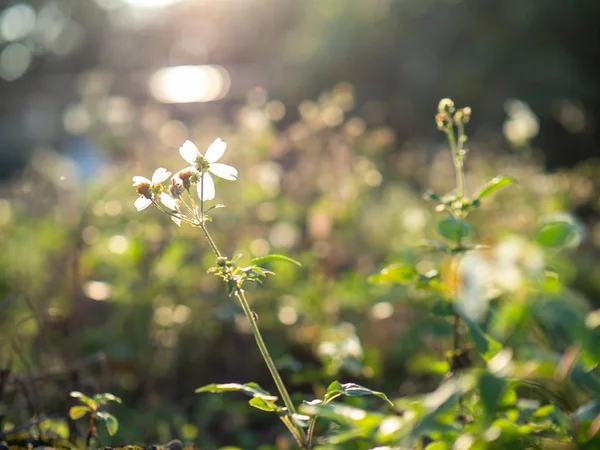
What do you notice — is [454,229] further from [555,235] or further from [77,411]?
[77,411]

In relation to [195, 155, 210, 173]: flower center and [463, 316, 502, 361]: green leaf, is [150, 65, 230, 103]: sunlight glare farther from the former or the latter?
[463, 316, 502, 361]: green leaf

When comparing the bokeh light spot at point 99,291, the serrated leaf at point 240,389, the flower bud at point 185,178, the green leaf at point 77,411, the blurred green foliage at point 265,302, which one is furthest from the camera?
the bokeh light spot at point 99,291

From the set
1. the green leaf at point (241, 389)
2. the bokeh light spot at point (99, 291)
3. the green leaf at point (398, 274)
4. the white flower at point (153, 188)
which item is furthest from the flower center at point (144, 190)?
the bokeh light spot at point (99, 291)

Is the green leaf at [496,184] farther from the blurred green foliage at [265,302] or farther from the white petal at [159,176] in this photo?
the white petal at [159,176]

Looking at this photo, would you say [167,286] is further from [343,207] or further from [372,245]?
[372,245]

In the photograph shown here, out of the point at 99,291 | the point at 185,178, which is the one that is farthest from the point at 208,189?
the point at 99,291

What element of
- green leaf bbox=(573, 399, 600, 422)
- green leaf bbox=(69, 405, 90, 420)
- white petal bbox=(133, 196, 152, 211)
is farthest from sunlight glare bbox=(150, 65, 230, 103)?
green leaf bbox=(573, 399, 600, 422)
